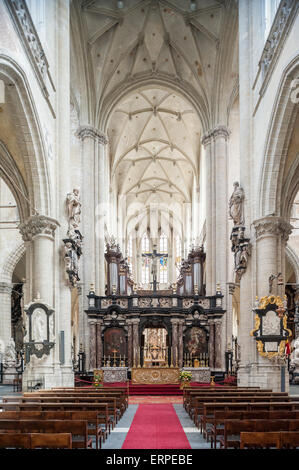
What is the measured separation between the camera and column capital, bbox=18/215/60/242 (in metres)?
17.5

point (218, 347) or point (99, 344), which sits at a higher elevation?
point (99, 344)

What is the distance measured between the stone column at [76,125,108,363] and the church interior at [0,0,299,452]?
83 millimetres

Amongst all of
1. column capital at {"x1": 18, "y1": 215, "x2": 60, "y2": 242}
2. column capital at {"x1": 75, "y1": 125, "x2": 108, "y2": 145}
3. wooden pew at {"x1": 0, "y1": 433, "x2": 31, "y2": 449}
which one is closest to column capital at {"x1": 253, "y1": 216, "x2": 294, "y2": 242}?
column capital at {"x1": 18, "y1": 215, "x2": 60, "y2": 242}

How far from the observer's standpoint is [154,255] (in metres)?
31.1

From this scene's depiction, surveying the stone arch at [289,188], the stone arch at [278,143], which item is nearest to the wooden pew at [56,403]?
the stone arch at [278,143]

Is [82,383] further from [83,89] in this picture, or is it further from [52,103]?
[83,89]

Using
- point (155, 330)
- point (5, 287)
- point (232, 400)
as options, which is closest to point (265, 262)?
point (232, 400)

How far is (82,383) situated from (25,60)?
1381 cm

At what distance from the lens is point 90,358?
25.6m

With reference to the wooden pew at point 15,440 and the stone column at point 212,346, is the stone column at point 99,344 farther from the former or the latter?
the wooden pew at point 15,440

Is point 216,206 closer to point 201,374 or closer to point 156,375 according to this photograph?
point 201,374

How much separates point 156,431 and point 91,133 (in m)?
21.7

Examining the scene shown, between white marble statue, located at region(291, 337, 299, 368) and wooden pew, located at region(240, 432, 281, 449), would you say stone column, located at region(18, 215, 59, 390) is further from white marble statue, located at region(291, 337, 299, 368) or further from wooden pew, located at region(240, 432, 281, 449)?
wooden pew, located at region(240, 432, 281, 449)

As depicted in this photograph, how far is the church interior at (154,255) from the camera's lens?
11.0 metres
